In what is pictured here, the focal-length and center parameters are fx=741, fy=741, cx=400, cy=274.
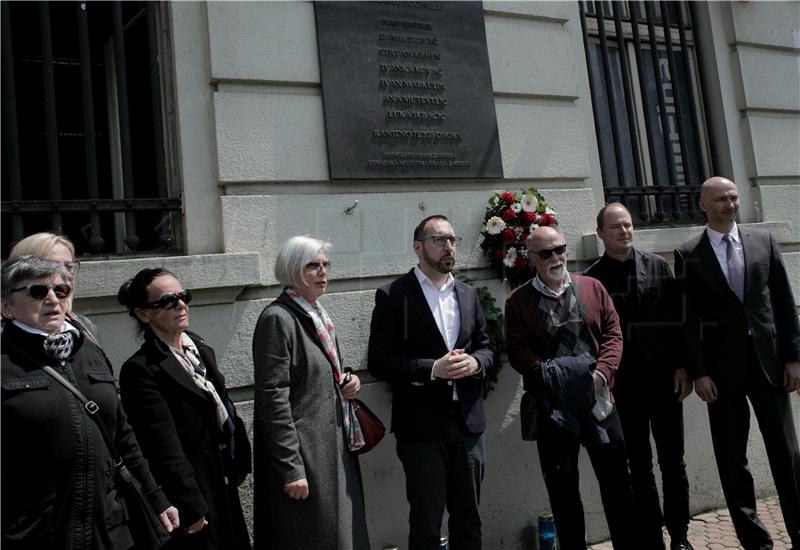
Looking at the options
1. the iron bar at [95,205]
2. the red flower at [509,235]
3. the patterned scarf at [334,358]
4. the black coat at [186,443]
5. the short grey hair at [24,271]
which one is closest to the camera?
the short grey hair at [24,271]

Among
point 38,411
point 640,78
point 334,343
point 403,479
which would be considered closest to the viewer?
point 38,411

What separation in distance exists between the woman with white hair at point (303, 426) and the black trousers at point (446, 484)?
1.04 ft

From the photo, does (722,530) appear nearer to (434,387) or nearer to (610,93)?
(434,387)

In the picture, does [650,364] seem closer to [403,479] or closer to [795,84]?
[403,479]

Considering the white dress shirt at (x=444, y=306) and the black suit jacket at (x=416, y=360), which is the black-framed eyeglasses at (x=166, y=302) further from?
the white dress shirt at (x=444, y=306)

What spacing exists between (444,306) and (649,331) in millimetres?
1362

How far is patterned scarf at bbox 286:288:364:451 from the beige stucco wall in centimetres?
75

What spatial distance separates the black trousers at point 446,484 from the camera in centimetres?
388

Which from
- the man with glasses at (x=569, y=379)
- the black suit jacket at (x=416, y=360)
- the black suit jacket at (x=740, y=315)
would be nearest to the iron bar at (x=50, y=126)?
the black suit jacket at (x=416, y=360)

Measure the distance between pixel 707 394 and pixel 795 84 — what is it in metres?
3.87

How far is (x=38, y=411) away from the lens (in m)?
2.64

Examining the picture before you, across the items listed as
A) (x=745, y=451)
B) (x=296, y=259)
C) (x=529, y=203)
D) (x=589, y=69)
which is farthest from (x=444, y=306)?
(x=589, y=69)

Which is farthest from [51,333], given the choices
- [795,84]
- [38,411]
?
[795,84]

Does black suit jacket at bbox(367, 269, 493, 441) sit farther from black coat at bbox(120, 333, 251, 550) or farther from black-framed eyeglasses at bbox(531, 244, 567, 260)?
black coat at bbox(120, 333, 251, 550)
